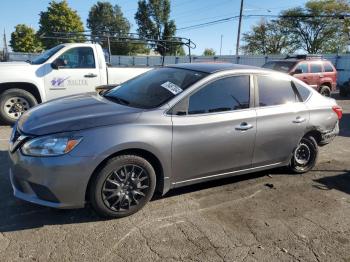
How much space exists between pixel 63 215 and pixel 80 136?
37.1 inches

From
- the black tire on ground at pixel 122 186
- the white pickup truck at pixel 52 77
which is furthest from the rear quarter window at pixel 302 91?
the white pickup truck at pixel 52 77

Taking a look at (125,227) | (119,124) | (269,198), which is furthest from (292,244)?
(119,124)

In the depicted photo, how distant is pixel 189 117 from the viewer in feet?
13.9

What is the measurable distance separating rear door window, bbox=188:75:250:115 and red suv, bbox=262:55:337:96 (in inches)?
425

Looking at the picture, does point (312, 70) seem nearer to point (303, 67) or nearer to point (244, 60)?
point (303, 67)

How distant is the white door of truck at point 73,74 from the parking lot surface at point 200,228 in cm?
363

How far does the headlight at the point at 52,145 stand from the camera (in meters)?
3.56

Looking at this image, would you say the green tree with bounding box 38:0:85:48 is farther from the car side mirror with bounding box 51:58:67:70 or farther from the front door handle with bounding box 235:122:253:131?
the front door handle with bounding box 235:122:253:131

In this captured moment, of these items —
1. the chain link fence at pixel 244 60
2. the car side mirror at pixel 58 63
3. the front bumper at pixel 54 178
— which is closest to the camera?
the front bumper at pixel 54 178

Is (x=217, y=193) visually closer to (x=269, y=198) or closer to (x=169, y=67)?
(x=269, y=198)

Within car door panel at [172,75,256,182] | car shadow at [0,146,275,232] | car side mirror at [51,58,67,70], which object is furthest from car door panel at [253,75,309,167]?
car side mirror at [51,58,67,70]

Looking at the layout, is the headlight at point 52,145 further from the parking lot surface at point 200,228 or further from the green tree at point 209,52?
the green tree at point 209,52

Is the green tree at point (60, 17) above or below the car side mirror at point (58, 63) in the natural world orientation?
above

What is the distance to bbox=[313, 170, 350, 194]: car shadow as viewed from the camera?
5235 millimetres
